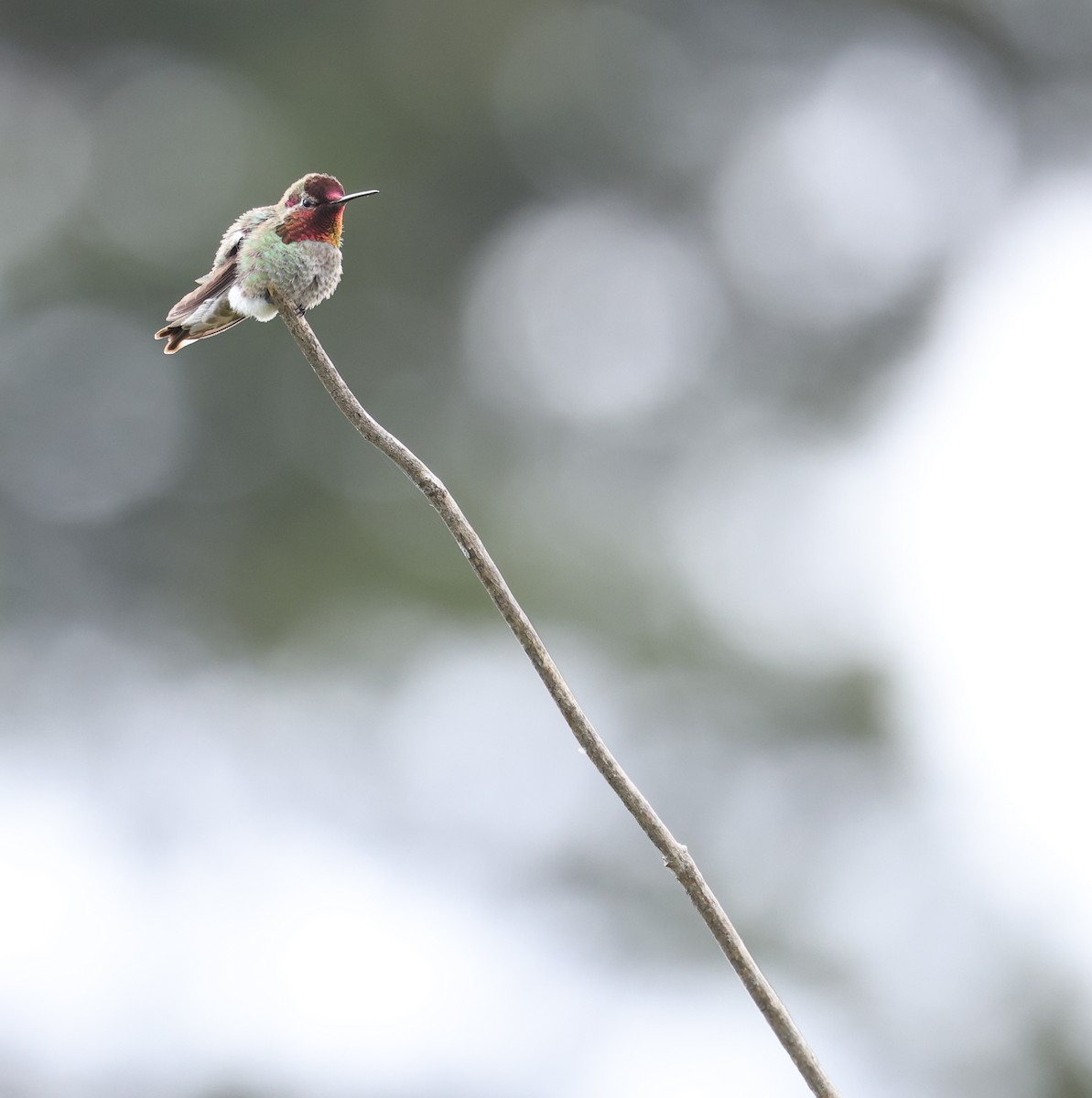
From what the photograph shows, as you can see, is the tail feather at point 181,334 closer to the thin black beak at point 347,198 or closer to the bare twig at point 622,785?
the thin black beak at point 347,198

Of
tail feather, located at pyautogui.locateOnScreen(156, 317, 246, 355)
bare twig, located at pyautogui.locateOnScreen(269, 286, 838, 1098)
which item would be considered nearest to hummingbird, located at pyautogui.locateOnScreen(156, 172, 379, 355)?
tail feather, located at pyautogui.locateOnScreen(156, 317, 246, 355)

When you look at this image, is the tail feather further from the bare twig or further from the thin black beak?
the bare twig

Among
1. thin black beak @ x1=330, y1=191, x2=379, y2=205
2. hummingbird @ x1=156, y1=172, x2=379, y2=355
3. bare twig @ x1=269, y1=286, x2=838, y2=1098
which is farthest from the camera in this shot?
hummingbird @ x1=156, y1=172, x2=379, y2=355

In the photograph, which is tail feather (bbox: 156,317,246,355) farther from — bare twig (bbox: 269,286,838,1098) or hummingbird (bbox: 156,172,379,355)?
bare twig (bbox: 269,286,838,1098)

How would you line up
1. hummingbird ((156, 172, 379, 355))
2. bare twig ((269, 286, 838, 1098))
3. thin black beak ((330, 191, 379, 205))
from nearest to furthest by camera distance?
bare twig ((269, 286, 838, 1098)) < thin black beak ((330, 191, 379, 205)) < hummingbird ((156, 172, 379, 355))

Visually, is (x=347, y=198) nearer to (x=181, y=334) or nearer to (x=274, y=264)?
(x=274, y=264)

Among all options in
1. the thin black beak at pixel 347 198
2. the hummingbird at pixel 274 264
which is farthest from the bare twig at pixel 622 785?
the hummingbird at pixel 274 264

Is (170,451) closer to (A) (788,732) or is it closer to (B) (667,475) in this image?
(B) (667,475)

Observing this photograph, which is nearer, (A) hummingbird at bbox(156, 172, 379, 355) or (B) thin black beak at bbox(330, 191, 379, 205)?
(B) thin black beak at bbox(330, 191, 379, 205)

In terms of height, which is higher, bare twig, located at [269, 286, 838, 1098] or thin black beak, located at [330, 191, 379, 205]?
thin black beak, located at [330, 191, 379, 205]
